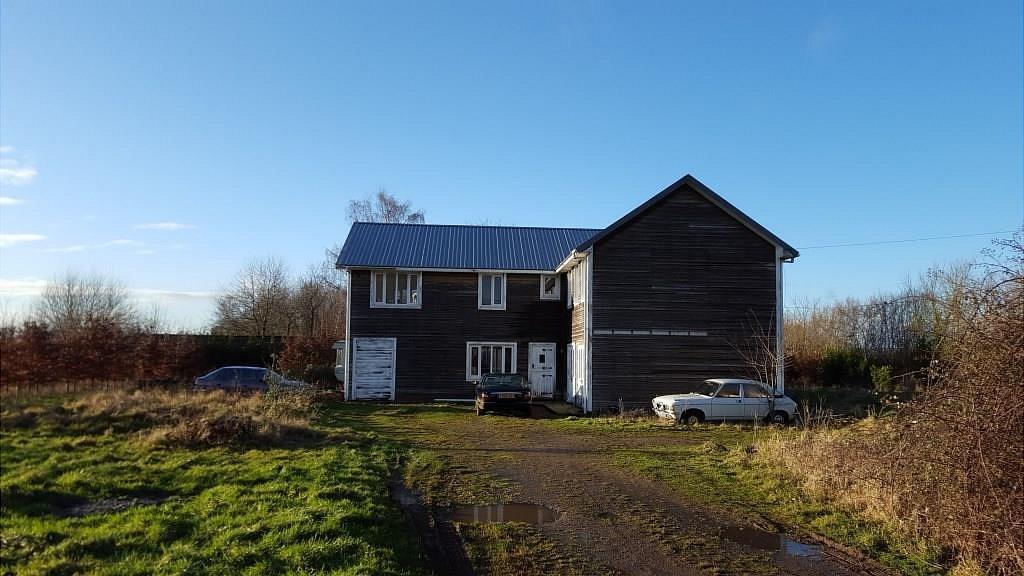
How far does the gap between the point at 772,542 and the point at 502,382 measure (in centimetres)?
1718

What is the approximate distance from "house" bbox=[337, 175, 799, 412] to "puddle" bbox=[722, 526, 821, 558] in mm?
15400

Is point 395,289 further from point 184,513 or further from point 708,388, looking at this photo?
point 184,513

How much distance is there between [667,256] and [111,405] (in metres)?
22.6

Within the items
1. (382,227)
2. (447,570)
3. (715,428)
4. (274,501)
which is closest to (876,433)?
(447,570)

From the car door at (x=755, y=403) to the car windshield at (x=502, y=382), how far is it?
7.65m

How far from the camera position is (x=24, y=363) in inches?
141

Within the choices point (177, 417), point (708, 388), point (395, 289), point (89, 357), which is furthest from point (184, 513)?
point (395, 289)

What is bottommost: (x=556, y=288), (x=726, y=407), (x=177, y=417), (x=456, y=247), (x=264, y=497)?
(x=264, y=497)

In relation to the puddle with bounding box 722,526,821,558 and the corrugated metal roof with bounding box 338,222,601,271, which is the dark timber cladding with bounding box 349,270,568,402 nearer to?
the corrugated metal roof with bounding box 338,222,601,271

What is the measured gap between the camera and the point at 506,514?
9.64 meters

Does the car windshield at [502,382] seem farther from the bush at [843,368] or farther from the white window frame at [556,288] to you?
the bush at [843,368]

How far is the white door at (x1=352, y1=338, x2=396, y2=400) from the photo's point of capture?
2944 centimetres

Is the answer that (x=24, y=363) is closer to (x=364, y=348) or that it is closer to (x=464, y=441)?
(x=464, y=441)

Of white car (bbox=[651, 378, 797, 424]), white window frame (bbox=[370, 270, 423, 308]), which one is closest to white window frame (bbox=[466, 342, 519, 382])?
white window frame (bbox=[370, 270, 423, 308])
